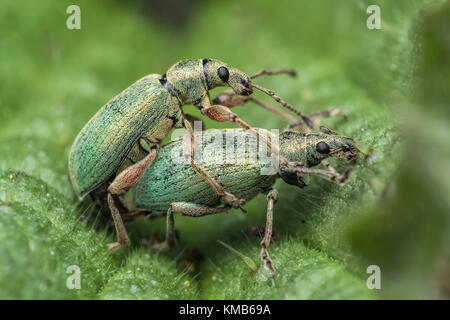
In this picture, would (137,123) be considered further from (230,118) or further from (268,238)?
(268,238)

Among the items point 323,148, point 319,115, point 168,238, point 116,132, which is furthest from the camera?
point 319,115

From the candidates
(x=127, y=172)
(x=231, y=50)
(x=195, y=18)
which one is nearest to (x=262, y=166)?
(x=127, y=172)

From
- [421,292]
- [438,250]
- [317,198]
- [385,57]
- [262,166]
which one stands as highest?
[385,57]

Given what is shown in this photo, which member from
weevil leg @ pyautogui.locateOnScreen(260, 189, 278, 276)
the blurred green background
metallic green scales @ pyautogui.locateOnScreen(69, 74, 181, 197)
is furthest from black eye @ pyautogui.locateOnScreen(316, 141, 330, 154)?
metallic green scales @ pyautogui.locateOnScreen(69, 74, 181, 197)

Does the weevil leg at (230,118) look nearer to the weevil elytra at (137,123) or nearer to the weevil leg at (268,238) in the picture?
the weevil elytra at (137,123)

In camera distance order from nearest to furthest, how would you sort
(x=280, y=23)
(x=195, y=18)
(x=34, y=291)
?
(x=34, y=291) → (x=280, y=23) → (x=195, y=18)

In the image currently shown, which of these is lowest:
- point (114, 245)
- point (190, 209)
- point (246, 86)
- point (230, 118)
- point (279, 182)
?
point (114, 245)

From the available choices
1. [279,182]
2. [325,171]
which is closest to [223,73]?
[279,182]

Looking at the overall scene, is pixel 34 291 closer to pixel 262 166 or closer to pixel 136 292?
pixel 136 292
